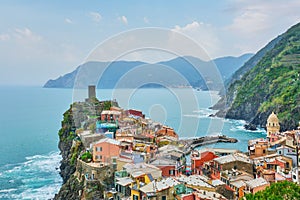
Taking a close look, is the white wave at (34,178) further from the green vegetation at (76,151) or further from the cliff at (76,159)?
the green vegetation at (76,151)

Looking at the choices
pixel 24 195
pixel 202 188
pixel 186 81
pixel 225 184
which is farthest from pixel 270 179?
pixel 24 195

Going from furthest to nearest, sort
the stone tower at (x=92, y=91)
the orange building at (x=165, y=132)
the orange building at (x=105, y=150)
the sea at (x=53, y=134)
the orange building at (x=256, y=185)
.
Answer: the stone tower at (x=92, y=91) < the orange building at (x=165, y=132) < the sea at (x=53, y=134) < the orange building at (x=105, y=150) < the orange building at (x=256, y=185)

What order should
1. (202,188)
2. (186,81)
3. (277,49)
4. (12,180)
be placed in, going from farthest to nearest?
(277,49) < (12,180) < (186,81) < (202,188)

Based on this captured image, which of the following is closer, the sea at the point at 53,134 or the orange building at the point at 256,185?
the orange building at the point at 256,185

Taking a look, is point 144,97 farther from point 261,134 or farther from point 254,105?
point 254,105

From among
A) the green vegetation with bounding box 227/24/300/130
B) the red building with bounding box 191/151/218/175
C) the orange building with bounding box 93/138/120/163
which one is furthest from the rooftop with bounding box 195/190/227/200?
the green vegetation with bounding box 227/24/300/130

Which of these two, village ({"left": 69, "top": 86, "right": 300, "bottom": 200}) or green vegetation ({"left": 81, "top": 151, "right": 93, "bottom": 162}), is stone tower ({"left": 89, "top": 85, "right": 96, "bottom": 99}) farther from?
green vegetation ({"left": 81, "top": 151, "right": 93, "bottom": 162})

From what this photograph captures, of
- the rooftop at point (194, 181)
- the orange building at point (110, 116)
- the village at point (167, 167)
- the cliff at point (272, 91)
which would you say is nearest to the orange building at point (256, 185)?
the village at point (167, 167)
